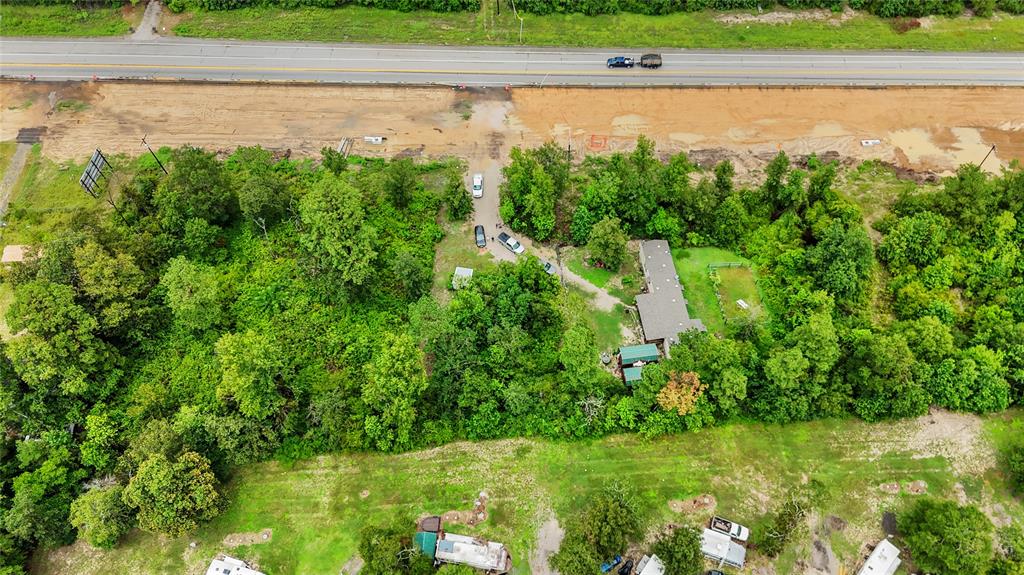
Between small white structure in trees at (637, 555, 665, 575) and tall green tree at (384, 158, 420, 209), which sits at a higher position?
tall green tree at (384, 158, 420, 209)

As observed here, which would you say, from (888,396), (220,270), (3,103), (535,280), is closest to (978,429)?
(888,396)

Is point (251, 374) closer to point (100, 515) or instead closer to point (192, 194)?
point (100, 515)

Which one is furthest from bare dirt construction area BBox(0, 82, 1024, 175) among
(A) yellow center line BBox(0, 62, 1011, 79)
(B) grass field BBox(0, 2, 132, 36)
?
(B) grass field BBox(0, 2, 132, 36)

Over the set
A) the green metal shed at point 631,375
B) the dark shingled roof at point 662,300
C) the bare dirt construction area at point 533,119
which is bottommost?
the green metal shed at point 631,375

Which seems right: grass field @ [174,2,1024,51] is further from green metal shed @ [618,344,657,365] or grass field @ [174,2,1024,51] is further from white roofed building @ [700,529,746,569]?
white roofed building @ [700,529,746,569]

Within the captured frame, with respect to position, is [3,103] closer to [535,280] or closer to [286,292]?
[286,292]

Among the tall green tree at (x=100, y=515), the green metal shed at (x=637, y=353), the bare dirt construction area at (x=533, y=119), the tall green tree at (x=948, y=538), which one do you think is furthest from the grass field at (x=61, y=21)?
the tall green tree at (x=948, y=538)

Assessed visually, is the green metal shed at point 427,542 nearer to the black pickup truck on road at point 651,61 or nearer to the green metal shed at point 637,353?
the green metal shed at point 637,353
